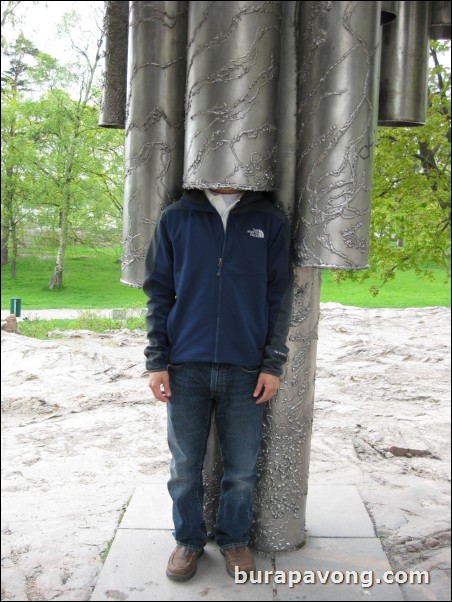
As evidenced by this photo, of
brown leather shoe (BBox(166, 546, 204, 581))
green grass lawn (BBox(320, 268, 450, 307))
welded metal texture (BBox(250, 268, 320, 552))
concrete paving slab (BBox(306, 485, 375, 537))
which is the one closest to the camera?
brown leather shoe (BBox(166, 546, 204, 581))

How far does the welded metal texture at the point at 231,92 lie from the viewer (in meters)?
1.86

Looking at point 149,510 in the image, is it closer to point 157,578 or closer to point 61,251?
point 157,578

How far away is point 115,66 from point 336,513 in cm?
194

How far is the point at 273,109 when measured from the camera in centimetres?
197

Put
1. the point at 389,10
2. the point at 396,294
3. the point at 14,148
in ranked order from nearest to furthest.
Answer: the point at 389,10 → the point at 14,148 → the point at 396,294

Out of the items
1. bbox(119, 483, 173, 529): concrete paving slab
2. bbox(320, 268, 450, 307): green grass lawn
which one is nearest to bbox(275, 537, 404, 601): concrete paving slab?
bbox(119, 483, 173, 529): concrete paving slab

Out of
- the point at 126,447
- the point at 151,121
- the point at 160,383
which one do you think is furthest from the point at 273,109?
the point at 126,447

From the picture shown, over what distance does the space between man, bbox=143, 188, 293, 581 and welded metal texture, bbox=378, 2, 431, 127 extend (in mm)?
525

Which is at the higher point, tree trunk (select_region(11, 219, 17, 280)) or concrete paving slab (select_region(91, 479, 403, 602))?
tree trunk (select_region(11, 219, 17, 280))

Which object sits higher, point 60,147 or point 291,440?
point 60,147

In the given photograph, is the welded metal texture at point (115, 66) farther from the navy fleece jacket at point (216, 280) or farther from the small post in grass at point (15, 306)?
the small post in grass at point (15, 306)

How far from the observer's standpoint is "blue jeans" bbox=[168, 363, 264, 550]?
6.96 feet

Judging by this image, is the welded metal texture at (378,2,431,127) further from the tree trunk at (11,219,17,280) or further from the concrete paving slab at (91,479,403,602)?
the tree trunk at (11,219,17,280)

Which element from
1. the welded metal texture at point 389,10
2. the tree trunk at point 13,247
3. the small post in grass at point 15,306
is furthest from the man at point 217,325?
the tree trunk at point 13,247
